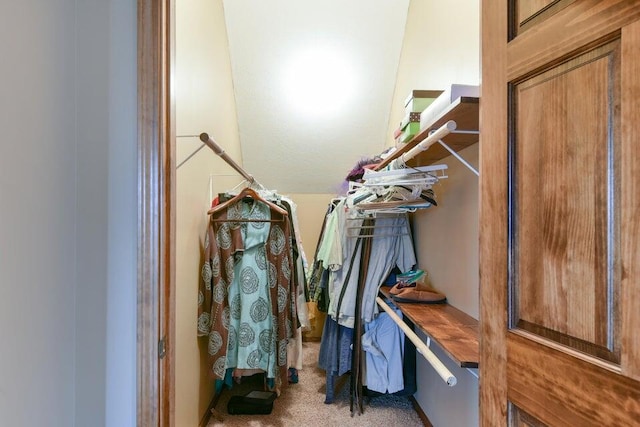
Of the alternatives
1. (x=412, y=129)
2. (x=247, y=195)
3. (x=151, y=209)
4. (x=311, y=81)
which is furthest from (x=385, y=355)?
(x=311, y=81)

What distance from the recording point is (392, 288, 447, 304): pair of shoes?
1.80m

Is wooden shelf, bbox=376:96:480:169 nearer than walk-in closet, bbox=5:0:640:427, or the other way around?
A: walk-in closet, bbox=5:0:640:427

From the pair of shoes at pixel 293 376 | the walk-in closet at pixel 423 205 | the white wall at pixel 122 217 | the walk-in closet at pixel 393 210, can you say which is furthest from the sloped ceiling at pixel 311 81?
the white wall at pixel 122 217

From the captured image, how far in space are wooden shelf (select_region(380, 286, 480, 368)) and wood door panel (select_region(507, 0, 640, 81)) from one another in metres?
0.75

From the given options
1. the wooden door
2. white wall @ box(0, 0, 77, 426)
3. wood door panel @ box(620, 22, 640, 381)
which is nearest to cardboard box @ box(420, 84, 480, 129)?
the wooden door

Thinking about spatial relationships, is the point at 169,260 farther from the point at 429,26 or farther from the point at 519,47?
the point at 429,26

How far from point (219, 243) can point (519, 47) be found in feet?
6.22

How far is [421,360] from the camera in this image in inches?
92.1

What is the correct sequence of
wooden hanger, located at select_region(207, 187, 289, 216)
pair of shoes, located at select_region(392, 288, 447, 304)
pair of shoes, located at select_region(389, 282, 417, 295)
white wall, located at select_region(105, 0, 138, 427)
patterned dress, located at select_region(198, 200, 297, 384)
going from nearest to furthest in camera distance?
white wall, located at select_region(105, 0, 138, 427) → pair of shoes, located at select_region(392, 288, 447, 304) → pair of shoes, located at select_region(389, 282, 417, 295) → patterned dress, located at select_region(198, 200, 297, 384) → wooden hanger, located at select_region(207, 187, 289, 216)

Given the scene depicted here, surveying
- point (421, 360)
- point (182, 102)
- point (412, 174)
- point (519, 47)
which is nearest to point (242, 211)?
point (182, 102)

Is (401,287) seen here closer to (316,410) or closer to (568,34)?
(316,410)

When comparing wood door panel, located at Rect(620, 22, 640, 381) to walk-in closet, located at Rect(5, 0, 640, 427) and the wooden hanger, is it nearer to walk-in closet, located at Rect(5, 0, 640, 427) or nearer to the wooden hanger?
walk-in closet, located at Rect(5, 0, 640, 427)

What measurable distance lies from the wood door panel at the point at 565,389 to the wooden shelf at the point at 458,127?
708 millimetres

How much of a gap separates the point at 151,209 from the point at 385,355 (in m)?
1.89
